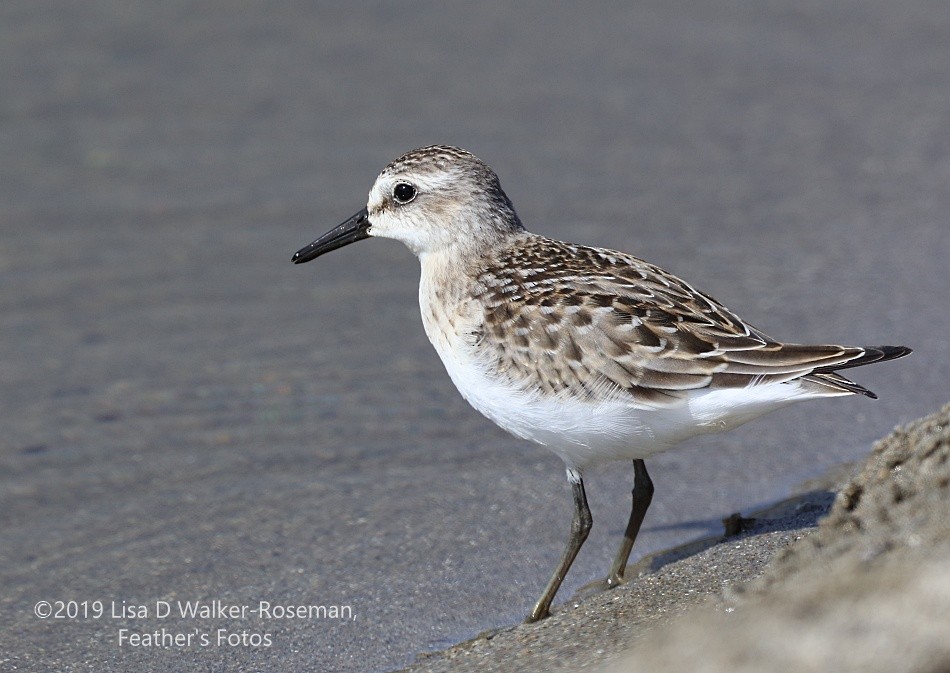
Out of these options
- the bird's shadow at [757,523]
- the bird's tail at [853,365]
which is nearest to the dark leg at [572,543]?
the bird's shadow at [757,523]

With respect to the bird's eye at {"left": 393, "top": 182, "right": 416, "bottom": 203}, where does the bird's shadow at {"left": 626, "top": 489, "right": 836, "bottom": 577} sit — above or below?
below

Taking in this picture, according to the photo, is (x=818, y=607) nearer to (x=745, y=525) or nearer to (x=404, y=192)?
(x=745, y=525)

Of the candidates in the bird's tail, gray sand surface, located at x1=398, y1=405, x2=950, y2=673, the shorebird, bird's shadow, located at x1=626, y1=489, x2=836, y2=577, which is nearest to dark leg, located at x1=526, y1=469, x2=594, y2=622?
the shorebird

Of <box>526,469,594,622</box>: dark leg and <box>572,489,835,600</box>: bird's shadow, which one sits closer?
<box>526,469,594,622</box>: dark leg

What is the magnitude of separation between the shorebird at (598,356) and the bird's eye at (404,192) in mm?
284

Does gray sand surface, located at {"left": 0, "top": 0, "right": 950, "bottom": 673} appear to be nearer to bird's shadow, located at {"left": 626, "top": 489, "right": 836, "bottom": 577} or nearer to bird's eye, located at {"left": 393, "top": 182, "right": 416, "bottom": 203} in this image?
bird's shadow, located at {"left": 626, "top": 489, "right": 836, "bottom": 577}

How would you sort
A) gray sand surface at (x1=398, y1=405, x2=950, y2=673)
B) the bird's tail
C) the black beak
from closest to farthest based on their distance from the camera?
gray sand surface at (x1=398, y1=405, x2=950, y2=673) → the bird's tail → the black beak

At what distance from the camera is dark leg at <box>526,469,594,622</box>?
515cm

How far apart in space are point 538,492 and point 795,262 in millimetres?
2952

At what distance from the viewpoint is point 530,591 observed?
544 cm

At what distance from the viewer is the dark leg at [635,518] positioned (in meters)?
5.39

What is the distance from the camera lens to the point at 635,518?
17.9ft

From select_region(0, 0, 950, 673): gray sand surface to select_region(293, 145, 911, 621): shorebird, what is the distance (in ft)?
2.12

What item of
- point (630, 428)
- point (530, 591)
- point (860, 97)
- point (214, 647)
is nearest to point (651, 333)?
point (630, 428)
